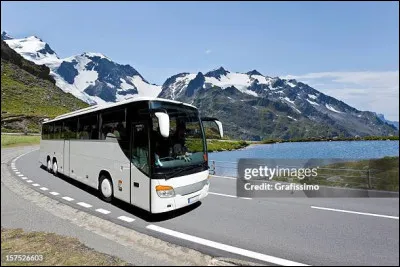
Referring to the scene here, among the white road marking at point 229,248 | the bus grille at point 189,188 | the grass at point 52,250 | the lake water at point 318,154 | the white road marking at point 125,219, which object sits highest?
the bus grille at point 189,188

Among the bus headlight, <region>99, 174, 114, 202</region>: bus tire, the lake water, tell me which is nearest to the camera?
the bus headlight

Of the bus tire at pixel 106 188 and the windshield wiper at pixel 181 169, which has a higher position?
the windshield wiper at pixel 181 169

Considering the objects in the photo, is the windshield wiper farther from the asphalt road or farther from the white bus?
the asphalt road

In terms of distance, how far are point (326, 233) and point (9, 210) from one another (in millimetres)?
10171

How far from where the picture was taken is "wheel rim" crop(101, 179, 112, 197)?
35.7 ft

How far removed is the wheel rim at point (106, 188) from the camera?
10883 mm

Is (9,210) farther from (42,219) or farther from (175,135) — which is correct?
(175,135)

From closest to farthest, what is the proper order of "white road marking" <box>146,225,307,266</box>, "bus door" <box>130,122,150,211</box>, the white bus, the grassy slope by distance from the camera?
"white road marking" <box>146,225,307,266</box>, the white bus, "bus door" <box>130,122,150,211</box>, the grassy slope

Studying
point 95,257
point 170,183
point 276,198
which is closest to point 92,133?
point 170,183

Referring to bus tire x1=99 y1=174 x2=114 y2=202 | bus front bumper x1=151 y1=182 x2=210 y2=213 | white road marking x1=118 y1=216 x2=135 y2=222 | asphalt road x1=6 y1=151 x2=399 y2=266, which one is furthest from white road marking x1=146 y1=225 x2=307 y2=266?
bus tire x1=99 y1=174 x2=114 y2=202

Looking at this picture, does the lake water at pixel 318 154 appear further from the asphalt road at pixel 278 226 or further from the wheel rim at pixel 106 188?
the wheel rim at pixel 106 188

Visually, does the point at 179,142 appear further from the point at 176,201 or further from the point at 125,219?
the point at 125,219

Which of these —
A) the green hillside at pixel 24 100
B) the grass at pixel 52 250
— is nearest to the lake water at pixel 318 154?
the grass at pixel 52 250

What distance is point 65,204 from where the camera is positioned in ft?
35.4
